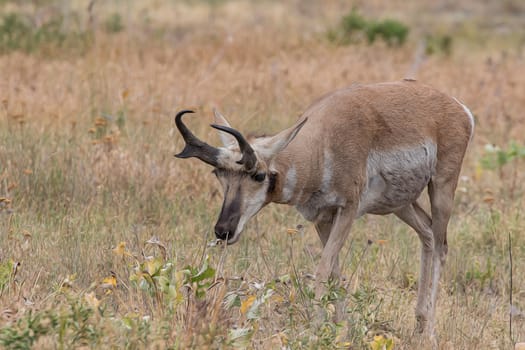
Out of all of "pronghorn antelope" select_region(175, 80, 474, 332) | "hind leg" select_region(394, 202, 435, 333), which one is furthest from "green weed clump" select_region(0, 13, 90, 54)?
"pronghorn antelope" select_region(175, 80, 474, 332)

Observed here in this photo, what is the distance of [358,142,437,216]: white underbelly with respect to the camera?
726 centimetres

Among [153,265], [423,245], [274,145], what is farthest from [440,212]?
[153,265]

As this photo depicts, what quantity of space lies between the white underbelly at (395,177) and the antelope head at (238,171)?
3.62 feet

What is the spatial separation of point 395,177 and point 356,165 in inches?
19.3

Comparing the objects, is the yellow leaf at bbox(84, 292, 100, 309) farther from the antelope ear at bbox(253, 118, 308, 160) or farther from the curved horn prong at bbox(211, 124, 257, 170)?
the antelope ear at bbox(253, 118, 308, 160)

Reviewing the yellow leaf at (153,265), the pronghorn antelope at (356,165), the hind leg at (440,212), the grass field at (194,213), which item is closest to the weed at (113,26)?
the grass field at (194,213)

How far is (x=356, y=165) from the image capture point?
6996mm

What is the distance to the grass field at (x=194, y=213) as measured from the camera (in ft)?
17.9

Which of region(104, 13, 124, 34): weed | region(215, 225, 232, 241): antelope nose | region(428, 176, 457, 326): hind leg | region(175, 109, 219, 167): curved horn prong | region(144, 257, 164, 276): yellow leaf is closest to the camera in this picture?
region(144, 257, 164, 276): yellow leaf

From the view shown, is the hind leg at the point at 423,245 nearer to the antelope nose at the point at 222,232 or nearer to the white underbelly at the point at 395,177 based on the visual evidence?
the white underbelly at the point at 395,177

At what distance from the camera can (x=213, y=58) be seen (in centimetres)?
1467

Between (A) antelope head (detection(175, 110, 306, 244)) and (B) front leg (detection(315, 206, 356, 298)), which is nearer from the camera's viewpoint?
(A) antelope head (detection(175, 110, 306, 244))

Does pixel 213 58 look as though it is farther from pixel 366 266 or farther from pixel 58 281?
pixel 58 281

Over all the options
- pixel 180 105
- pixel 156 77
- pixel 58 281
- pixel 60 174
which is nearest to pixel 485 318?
pixel 58 281
